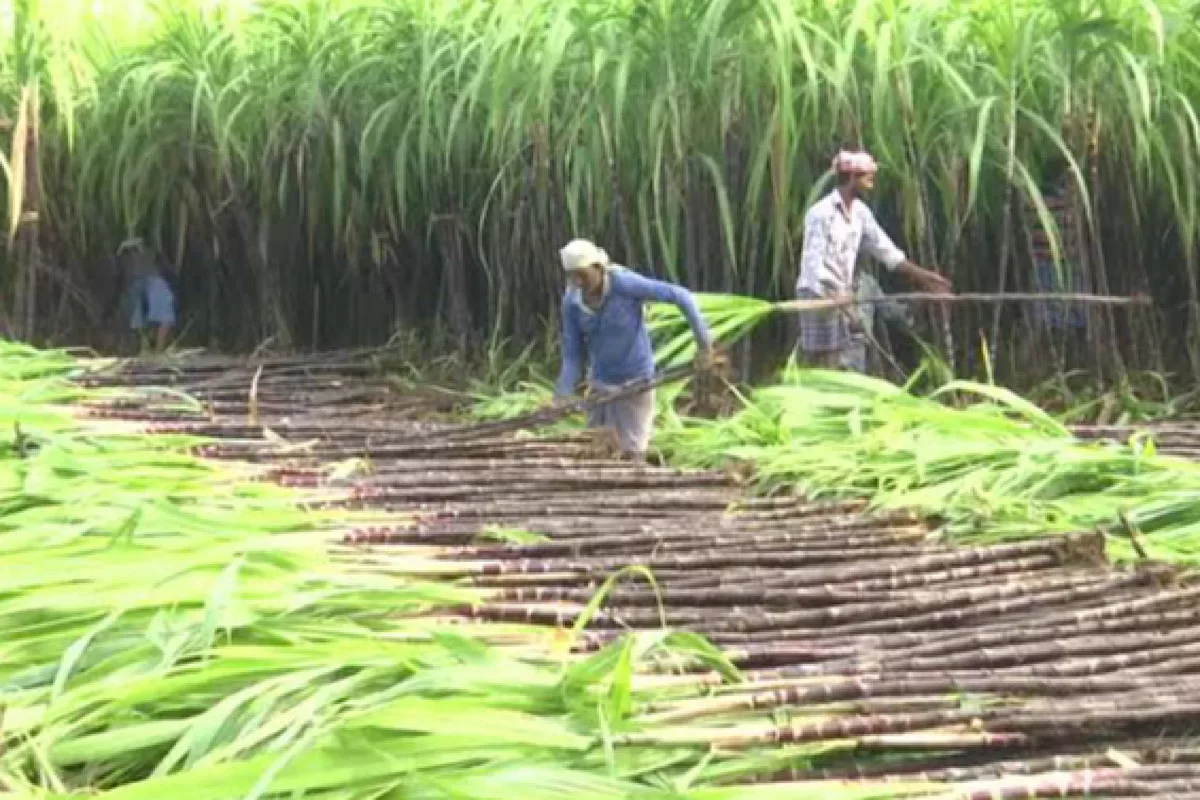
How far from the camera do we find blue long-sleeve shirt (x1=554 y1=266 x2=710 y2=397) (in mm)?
4027

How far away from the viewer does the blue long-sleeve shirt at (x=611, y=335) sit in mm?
4027

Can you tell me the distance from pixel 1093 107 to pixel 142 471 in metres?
2.85

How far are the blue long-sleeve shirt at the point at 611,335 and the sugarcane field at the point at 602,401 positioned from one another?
0.6 inches

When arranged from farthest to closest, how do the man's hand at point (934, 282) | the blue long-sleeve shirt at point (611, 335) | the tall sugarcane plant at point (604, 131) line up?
the tall sugarcane plant at point (604, 131) < the man's hand at point (934, 282) < the blue long-sleeve shirt at point (611, 335)

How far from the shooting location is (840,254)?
4.37 metres

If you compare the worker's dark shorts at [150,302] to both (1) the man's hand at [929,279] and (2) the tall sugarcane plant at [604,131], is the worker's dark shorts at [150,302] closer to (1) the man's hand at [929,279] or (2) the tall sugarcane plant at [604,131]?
(2) the tall sugarcane plant at [604,131]

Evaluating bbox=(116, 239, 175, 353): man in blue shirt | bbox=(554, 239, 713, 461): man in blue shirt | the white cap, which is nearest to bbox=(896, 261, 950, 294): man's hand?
bbox=(554, 239, 713, 461): man in blue shirt

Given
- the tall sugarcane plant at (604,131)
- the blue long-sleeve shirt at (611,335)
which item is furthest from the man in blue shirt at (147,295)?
the blue long-sleeve shirt at (611,335)

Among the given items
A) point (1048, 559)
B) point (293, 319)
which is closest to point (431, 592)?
point (1048, 559)

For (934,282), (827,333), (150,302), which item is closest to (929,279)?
(934,282)

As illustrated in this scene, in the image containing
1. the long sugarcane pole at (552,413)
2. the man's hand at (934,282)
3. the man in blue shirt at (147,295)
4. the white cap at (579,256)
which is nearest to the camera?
the long sugarcane pole at (552,413)

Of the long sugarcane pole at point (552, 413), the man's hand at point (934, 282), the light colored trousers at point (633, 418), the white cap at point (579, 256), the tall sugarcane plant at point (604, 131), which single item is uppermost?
the tall sugarcane plant at point (604, 131)

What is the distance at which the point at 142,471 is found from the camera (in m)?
2.63

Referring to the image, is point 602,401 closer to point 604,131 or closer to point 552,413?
point 552,413
